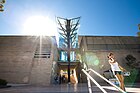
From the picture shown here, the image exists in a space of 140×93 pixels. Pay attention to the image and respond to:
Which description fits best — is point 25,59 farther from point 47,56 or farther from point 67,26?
point 67,26

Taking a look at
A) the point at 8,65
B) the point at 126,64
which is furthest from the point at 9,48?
the point at 126,64

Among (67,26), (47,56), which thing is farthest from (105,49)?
(47,56)

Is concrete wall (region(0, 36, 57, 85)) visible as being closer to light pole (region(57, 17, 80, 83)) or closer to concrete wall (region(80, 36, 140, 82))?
light pole (region(57, 17, 80, 83))

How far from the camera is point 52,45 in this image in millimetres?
26547

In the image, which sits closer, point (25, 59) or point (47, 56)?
point (25, 59)

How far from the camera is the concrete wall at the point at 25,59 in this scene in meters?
18.6

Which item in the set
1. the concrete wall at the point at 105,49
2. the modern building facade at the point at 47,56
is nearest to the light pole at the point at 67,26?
the modern building facade at the point at 47,56

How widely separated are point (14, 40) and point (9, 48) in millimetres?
2926

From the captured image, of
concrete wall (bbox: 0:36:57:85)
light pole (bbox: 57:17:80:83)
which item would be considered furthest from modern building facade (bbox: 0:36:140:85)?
light pole (bbox: 57:17:80:83)

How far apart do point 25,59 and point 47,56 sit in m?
3.51

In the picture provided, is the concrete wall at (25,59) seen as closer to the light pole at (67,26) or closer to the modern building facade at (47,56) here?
the modern building facade at (47,56)

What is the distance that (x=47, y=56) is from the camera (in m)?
22.6

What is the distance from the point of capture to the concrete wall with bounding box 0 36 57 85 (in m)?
18.6

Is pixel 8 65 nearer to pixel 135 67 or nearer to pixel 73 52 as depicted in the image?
pixel 73 52
